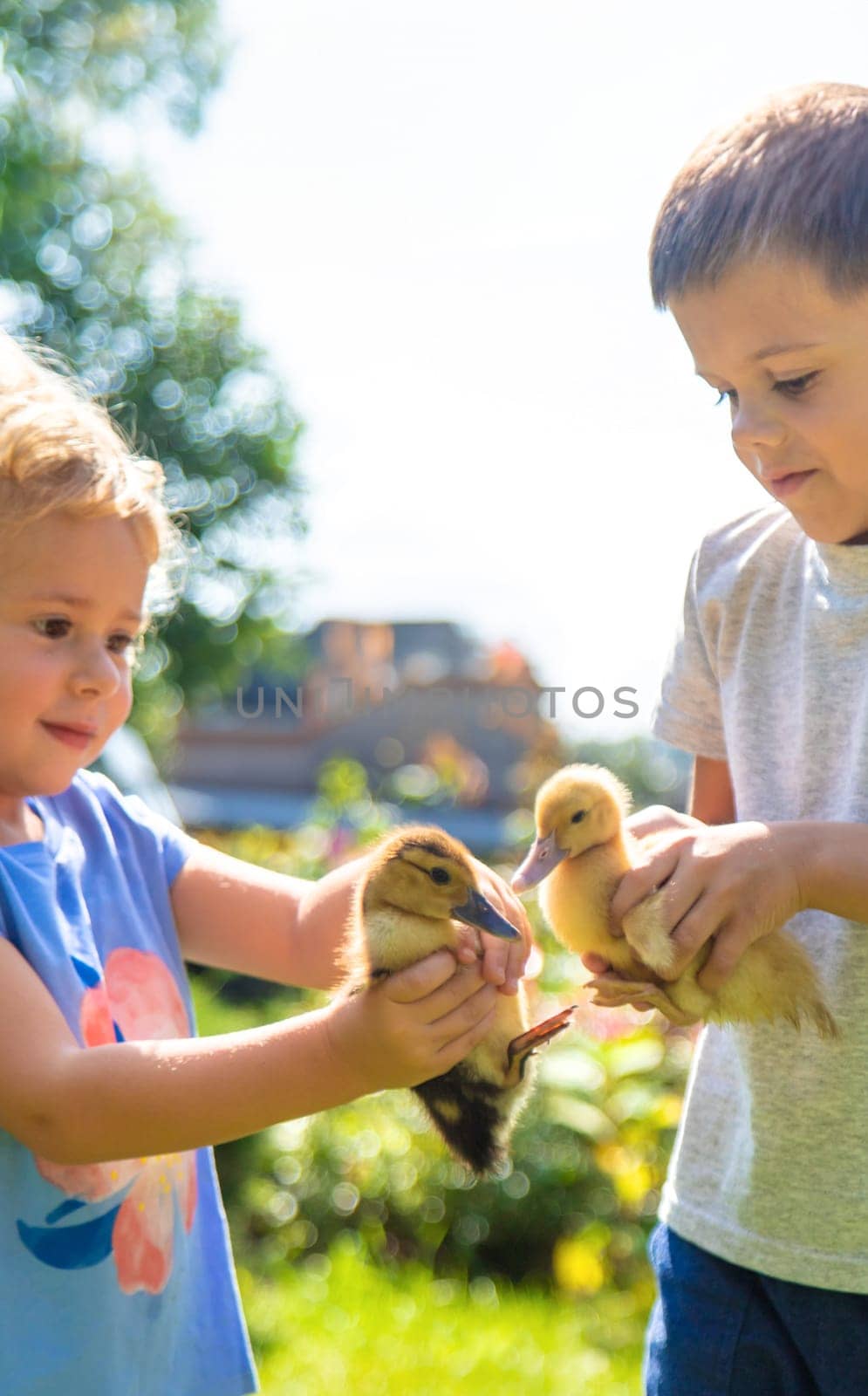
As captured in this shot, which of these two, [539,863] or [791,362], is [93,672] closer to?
[539,863]

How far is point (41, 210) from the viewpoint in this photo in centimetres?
1541

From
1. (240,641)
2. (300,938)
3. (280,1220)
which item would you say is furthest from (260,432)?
(300,938)

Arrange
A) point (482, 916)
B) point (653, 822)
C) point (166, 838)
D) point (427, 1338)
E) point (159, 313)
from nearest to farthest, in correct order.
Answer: point (482, 916) < point (653, 822) < point (166, 838) < point (427, 1338) < point (159, 313)

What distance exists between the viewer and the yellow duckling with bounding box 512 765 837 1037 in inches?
56.7

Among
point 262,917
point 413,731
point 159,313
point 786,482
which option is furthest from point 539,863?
point 159,313

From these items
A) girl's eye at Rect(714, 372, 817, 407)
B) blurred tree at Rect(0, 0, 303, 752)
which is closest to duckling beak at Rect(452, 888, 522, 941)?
girl's eye at Rect(714, 372, 817, 407)

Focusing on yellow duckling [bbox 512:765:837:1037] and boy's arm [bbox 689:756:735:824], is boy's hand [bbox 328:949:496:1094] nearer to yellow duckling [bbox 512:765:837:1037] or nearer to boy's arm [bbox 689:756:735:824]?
yellow duckling [bbox 512:765:837:1037]

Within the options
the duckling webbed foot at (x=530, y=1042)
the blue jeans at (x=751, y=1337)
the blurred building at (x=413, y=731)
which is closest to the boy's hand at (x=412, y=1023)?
the duckling webbed foot at (x=530, y=1042)

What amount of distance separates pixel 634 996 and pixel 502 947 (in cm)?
15

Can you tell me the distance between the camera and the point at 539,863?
64.5 inches

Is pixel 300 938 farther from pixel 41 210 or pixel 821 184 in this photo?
pixel 41 210

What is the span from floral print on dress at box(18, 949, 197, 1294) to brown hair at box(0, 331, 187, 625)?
55 cm

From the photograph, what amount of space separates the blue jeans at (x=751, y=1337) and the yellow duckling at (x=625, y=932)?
1.03 feet

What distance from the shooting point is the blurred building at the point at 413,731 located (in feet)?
20.4
